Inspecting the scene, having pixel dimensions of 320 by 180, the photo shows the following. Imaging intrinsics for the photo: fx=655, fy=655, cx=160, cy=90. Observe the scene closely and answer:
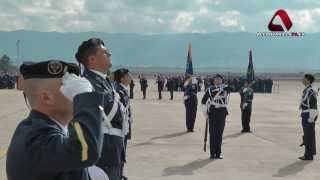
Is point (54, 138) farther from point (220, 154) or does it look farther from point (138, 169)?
point (220, 154)

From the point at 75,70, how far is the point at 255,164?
9498 millimetres

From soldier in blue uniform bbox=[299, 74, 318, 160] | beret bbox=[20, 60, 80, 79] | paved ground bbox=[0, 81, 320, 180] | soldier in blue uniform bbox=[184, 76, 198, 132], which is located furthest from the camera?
soldier in blue uniform bbox=[184, 76, 198, 132]

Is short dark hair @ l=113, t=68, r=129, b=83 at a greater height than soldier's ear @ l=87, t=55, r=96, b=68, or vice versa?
soldier's ear @ l=87, t=55, r=96, b=68

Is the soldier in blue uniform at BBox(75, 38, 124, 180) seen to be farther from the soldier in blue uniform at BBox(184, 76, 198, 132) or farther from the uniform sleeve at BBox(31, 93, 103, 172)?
the soldier in blue uniform at BBox(184, 76, 198, 132)

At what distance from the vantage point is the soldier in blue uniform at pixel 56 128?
2484 mm

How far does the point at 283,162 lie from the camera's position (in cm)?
1236

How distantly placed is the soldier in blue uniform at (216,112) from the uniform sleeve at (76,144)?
10.2 meters

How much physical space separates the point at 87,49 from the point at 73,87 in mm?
2442

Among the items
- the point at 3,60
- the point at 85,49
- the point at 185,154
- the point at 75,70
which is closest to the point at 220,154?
the point at 185,154

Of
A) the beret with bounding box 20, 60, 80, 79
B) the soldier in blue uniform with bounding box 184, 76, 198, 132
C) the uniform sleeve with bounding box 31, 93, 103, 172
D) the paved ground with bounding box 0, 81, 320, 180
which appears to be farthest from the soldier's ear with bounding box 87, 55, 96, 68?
the soldier in blue uniform with bounding box 184, 76, 198, 132

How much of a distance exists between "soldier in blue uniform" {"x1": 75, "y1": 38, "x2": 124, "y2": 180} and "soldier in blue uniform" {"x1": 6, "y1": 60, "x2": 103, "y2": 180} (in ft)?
7.32

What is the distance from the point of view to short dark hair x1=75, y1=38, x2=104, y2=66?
497 cm

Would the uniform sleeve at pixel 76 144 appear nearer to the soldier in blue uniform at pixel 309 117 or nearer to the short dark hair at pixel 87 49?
the short dark hair at pixel 87 49
